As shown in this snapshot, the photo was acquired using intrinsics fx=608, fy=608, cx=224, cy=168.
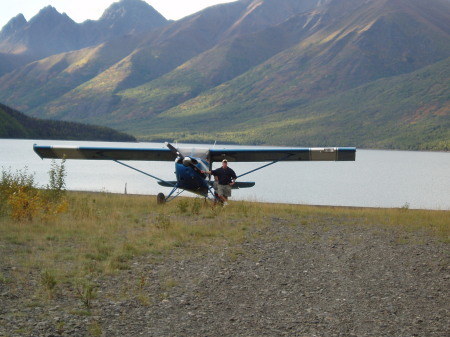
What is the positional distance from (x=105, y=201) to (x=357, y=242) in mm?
10688

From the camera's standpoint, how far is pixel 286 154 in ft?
67.3

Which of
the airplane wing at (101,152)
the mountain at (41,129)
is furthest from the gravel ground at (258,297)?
the mountain at (41,129)

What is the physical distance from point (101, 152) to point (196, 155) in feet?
11.7

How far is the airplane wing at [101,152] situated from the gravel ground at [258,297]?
9612 mm

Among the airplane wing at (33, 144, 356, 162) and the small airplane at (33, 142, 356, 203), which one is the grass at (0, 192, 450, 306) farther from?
the airplane wing at (33, 144, 356, 162)

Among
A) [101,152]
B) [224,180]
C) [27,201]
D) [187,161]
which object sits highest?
[101,152]

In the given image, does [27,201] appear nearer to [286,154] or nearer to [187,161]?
[187,161]

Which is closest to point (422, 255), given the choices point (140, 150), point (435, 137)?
point (140, 150)

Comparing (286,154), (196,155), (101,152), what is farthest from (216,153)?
(101,152)

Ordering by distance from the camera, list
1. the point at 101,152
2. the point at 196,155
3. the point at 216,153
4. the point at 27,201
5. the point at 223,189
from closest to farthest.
A: the point at 27,201, the point at 223,189, the point at 196,155, the point at 216,153, the point at 101,152

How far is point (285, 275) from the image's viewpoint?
9406 mm

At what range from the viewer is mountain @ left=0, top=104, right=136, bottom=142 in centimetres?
15238

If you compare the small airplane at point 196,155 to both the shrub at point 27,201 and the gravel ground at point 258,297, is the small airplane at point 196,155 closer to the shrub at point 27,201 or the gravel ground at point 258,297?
the shrub at point 27,201

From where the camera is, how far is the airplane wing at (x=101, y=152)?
67.1ft
